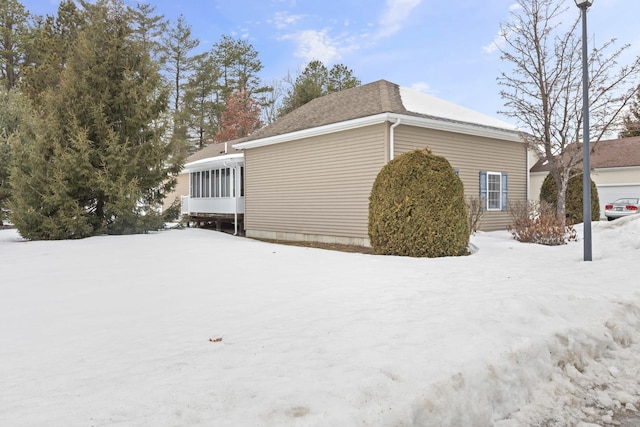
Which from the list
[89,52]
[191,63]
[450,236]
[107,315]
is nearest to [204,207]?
[89,52]

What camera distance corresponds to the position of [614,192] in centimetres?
2102

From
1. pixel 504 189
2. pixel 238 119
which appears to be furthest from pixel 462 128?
pixel 238 119

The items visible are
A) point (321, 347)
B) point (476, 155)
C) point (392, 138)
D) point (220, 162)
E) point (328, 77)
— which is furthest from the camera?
point (328, 77)

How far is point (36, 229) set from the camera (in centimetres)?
1188

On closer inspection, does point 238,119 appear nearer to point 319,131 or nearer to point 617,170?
point 319,131

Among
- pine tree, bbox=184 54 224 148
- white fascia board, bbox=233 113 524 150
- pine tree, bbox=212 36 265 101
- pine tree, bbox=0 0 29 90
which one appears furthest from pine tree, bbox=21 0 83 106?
→ white fascia board, bbox=233 113 524 150

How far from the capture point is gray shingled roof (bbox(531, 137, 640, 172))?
2070 centimetres

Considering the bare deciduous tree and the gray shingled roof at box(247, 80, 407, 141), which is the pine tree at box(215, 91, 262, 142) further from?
the bare deciduous tree

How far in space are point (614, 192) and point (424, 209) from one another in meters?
18.2

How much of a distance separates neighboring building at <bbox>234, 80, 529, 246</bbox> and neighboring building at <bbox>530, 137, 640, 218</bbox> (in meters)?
9.35

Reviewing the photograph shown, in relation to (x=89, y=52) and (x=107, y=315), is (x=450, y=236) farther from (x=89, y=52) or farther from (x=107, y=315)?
(x=89, y=52)

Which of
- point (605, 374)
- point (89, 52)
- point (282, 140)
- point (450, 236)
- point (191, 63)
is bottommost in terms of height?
point (605, 374)

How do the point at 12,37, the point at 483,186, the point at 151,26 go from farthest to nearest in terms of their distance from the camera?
the point at 151,26 → the point at 12,37 → the point at 483,186

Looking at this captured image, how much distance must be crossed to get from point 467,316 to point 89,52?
13582mm
